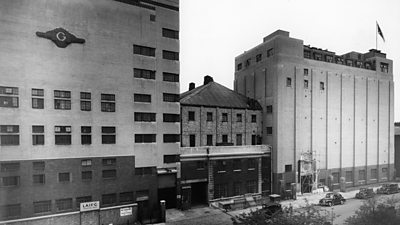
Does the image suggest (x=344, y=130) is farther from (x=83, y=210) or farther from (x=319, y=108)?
(x=83, y=210)

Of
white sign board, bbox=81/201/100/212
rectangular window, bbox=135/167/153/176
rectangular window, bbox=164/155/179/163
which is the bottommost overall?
white sign board, bbox=81/201/100/212

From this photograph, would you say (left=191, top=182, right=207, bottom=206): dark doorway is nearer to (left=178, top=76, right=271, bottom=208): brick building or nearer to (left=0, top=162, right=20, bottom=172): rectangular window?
(left=178, top=76, right=271, bottom=208): brick building

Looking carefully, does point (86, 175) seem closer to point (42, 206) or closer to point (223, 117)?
point (42, 206)

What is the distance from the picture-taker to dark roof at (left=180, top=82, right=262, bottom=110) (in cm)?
4044

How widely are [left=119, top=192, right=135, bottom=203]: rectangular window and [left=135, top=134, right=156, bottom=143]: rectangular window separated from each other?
6737 millimetres

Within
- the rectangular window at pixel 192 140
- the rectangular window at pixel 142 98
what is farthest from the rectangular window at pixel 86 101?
the rectangular window at pixel 192 140

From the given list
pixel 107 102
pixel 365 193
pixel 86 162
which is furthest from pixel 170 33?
pixel 365 193

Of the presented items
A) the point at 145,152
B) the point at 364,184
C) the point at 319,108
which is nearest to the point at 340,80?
the point at 319,108

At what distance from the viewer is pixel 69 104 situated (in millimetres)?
28609

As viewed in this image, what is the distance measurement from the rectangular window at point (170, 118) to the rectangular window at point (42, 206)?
16527mm

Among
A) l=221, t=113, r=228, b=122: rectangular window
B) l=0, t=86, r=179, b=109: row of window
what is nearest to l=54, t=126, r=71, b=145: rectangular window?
l=0, t=86, r=179, b=109: row of window

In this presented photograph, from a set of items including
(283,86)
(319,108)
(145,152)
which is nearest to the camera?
(145,152)

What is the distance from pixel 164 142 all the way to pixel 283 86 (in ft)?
72.8

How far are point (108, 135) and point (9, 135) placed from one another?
9.79 m
